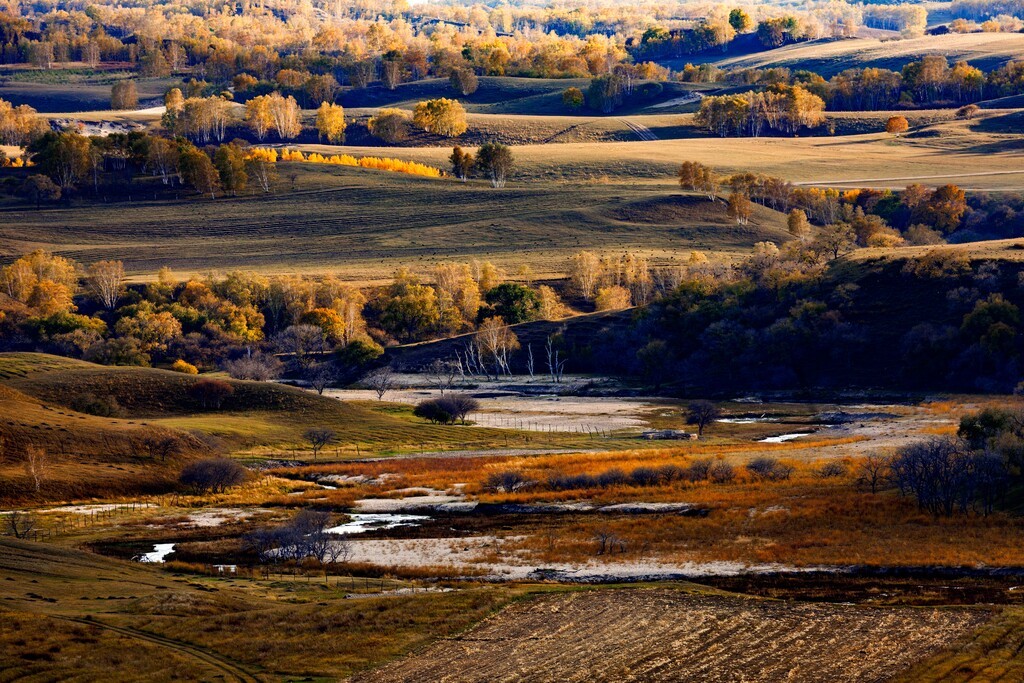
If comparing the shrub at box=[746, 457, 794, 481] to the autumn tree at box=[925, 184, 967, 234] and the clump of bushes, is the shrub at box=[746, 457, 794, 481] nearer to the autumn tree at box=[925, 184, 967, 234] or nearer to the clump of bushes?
the clump of bushes

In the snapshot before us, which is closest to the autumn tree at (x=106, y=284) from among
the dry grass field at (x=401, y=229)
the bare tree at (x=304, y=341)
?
the dry grass field at (x=401, y=229)

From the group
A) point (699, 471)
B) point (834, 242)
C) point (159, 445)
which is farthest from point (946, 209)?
point (159, 445)

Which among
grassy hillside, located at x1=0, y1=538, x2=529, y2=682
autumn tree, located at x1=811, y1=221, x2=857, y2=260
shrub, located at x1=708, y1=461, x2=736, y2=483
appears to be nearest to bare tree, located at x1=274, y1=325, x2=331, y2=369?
autumn tree, located at x1=811, y1=221, x2=857, y2=260

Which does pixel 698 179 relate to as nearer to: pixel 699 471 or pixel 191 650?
pixel 699 471

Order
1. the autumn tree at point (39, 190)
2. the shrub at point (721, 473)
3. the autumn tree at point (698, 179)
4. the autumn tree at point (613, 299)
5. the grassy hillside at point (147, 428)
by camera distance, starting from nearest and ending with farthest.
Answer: the shrub at point (721, 473) < the grassy hillside at point (147, 428) < the autumn tree at point (613, 299) < the autumn tree at point (698, 179) < the autumn tree at point (39, 190)

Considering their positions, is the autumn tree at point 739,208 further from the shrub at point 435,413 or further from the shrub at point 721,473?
the shrub at point 721,473

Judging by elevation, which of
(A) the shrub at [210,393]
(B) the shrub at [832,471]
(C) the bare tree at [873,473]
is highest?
(A) the shrub at [210,393]
